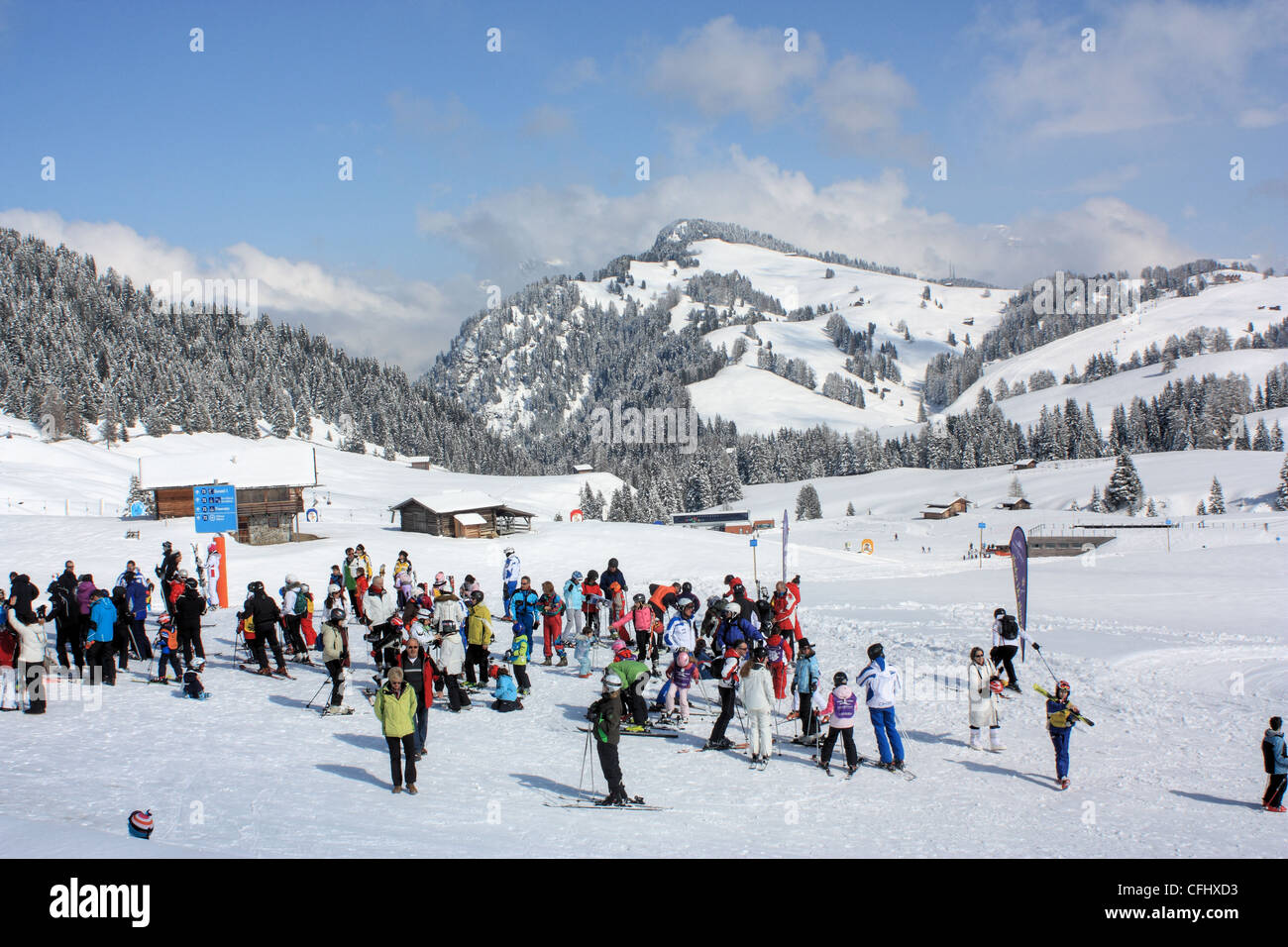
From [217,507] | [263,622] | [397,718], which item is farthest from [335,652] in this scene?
[217,507]

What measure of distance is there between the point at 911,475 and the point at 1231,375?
7026cm

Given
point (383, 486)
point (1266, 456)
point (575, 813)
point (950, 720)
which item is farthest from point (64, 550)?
point (1266, 456)

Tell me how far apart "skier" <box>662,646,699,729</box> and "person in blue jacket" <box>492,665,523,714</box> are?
8.57 feet

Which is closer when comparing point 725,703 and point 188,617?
point 725,703

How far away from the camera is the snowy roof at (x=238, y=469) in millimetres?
46812

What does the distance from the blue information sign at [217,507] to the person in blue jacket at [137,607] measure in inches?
382

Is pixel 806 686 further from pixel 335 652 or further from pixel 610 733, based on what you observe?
pixel 335 652

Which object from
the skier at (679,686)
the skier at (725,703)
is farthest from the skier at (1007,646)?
the skier at (679,686)

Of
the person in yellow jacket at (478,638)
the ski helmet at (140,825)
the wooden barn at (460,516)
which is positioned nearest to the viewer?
the ski helmet at (140,825)

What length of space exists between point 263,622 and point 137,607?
2.53 m

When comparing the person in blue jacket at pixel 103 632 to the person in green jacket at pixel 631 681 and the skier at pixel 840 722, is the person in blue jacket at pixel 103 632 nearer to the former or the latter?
the person in green jacket at pixel 631 681

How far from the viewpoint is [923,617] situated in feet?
79.2

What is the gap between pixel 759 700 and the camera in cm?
1145
